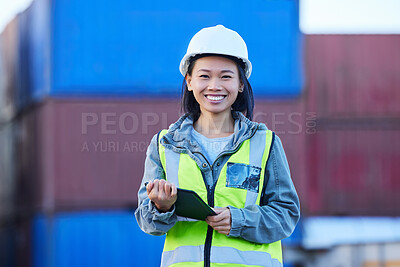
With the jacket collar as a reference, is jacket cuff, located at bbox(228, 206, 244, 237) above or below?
below

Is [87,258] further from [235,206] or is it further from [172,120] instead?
[235,206]

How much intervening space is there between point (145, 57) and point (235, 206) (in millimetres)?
10205

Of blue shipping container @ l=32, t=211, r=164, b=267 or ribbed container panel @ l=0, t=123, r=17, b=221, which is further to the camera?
ribbed container panel @ l=0, t=123, r=17, b=221

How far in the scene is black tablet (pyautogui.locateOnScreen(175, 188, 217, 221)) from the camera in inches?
111

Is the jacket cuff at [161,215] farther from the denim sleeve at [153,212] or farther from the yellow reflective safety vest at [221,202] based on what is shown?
the yellow reflective safety vest at [221,202]

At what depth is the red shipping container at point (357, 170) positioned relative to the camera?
15305mm

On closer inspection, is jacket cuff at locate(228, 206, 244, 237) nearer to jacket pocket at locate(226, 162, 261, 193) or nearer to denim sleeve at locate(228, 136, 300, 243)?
denim sleeve at locate(228, 136, 300, 243)

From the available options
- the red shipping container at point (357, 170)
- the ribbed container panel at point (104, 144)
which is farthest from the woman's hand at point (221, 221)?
the red shipping container at point (357, 170)

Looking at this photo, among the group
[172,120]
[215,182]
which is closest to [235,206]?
[215,182]

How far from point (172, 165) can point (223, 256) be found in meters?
0.45

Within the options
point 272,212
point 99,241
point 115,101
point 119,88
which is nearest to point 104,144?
point 115,101

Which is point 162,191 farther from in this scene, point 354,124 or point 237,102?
point 354,124

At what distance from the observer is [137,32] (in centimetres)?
1302

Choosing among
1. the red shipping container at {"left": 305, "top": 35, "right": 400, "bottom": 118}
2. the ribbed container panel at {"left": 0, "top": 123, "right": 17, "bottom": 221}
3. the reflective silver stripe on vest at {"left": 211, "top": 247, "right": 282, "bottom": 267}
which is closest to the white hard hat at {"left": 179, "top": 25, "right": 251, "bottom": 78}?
the reflective silver stripe on vest at {"left": 211, "top": 247, "right": 282, "bottom": 267}
